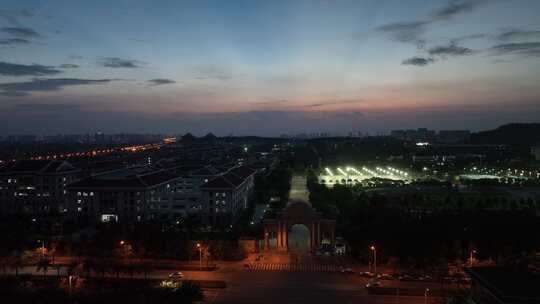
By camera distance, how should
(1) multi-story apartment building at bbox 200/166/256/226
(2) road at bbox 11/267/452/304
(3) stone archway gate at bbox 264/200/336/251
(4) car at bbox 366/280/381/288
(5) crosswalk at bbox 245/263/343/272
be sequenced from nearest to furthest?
(2) road at bbox 11/267/452/304, (4) car at bbox 366/280/381/288, (5) crosswalk at bbox 245/263/343/272, (3) stone archway gate at bbox 264/200/336/251, (1) multi-story apartment building at bbox 200/166/256/226

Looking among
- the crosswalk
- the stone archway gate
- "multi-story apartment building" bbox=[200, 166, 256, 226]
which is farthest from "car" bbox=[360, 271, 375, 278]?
"multi-story apartment building" bbox=[200, 166, 256, 226]

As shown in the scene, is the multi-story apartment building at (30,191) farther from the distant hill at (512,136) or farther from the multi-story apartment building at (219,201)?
the distant hill at (512,136)

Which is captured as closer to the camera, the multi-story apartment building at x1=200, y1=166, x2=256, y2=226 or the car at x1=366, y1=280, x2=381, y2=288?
the car at x1=366, y1=280, x2=381, y2=288

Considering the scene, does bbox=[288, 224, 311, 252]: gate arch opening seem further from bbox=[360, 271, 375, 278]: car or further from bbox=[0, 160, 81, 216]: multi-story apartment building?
bbox=[0, 160, 81, 216]: multi-story apartment building

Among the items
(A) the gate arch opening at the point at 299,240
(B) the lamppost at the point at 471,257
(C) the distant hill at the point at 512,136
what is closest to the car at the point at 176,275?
(A) the gate arch opening at the point at 299,240

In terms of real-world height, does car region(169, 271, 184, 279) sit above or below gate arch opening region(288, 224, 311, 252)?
below

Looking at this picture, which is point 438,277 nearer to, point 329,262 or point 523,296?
point 329,262

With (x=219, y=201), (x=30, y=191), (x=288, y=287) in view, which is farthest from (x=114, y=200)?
(x=288, y=287)

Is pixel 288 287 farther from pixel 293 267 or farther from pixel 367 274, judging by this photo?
pixel 367 274

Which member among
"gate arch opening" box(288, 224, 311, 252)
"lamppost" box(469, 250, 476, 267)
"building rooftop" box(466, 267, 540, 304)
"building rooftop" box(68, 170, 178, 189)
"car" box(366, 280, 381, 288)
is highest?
"building rooftop" box(68, 170, 178, 189)
